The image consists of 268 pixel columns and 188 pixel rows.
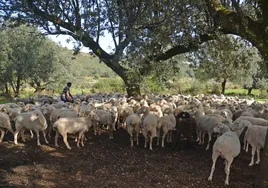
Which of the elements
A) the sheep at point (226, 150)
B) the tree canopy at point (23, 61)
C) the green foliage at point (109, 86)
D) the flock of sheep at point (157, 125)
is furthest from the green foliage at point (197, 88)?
the sheep at point (226, 150)

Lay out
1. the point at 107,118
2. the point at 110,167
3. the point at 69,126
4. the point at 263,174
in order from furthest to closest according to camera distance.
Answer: the point at 107,118 < the point at 69,126 < the point at 110,167 < the point at 263,174

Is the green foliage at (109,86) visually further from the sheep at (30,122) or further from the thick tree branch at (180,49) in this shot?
the sheep at (30,122)

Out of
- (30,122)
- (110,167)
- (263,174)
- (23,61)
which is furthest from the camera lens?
(23,61)

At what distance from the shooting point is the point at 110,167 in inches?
371

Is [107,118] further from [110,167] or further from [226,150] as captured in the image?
[226,150]

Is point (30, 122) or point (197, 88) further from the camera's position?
point (197, 88)

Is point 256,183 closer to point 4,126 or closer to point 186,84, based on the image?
point 4,126

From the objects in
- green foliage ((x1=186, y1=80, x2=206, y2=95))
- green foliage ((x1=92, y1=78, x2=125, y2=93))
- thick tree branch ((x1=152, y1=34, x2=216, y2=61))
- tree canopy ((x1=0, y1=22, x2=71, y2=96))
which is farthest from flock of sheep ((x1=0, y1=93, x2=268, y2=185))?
green foliage ((x1=92, y1=78, x2=125, y2=93))

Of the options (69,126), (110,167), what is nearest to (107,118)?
(69,126)

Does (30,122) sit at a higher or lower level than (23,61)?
lower

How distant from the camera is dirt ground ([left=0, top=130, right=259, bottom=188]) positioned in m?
8.24

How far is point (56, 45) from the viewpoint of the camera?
147ft

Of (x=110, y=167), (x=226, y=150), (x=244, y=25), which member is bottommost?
(x=110, y=167)

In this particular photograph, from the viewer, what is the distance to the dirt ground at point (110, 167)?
8242 mm
